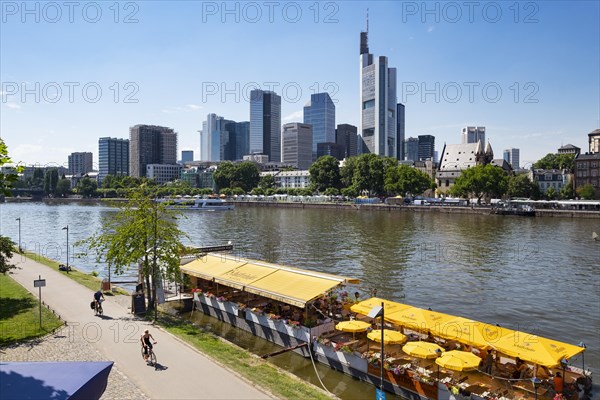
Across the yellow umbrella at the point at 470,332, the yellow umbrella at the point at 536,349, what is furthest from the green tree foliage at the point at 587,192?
the yellow umbrella at the point at 536,349

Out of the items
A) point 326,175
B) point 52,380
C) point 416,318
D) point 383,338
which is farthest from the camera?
point 326,175

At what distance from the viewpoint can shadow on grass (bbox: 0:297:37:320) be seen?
86.3ft

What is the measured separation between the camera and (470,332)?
20.8 m

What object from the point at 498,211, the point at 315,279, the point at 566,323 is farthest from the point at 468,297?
the point at 498,211

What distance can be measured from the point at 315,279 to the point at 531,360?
1144 centimetres

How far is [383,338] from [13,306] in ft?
71.8

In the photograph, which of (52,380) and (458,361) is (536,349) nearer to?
(458,361)

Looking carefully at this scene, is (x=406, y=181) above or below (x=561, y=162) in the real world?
below

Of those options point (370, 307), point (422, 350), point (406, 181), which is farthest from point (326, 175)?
point (422, 350)

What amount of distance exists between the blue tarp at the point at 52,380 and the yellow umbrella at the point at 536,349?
49.0ft

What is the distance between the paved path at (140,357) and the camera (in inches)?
655

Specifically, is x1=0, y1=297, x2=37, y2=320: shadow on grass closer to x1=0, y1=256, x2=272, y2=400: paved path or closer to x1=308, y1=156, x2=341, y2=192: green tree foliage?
x1=0, y1=256, x2=272, y2=400: paved path

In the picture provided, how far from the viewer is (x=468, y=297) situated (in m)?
37.3

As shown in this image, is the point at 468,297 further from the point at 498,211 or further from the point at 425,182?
the point at 425,182
